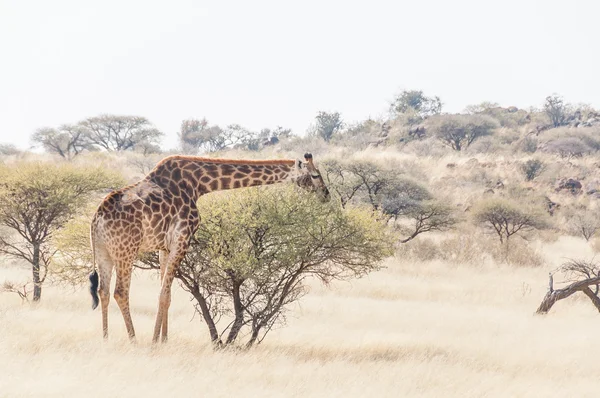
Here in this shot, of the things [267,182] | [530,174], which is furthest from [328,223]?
[530,174]

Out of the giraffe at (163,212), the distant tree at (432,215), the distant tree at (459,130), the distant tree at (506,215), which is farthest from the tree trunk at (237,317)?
the distant tree at (459,130)

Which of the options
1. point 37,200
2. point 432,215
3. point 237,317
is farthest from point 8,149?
point 237,317

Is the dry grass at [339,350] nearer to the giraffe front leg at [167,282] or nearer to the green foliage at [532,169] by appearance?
the giraffe front leg at [167,282]

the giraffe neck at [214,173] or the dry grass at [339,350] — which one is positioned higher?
the giraffe neck at [214,173]

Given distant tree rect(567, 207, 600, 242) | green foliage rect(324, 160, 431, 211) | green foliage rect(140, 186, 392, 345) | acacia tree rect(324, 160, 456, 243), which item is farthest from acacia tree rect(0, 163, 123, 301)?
distant tree rect(567, 207, 600, 242)

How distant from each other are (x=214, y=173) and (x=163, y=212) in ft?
3.47

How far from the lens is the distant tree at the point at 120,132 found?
228 ft

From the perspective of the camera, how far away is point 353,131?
8069 centimetres

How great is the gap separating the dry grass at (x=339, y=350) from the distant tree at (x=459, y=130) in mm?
47605

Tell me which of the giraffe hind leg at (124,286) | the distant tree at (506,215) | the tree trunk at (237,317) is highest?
the giraffe hind leg at (124,286)

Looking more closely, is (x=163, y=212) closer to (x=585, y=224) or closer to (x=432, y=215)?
(x=432, y=215)

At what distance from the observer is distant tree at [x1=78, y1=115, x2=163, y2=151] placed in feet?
228

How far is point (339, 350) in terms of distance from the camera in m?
13.4

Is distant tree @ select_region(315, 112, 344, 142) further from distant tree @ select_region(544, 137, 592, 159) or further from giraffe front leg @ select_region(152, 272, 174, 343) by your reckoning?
giraffe front leg @ select_region(152, 272, 174, 343)
